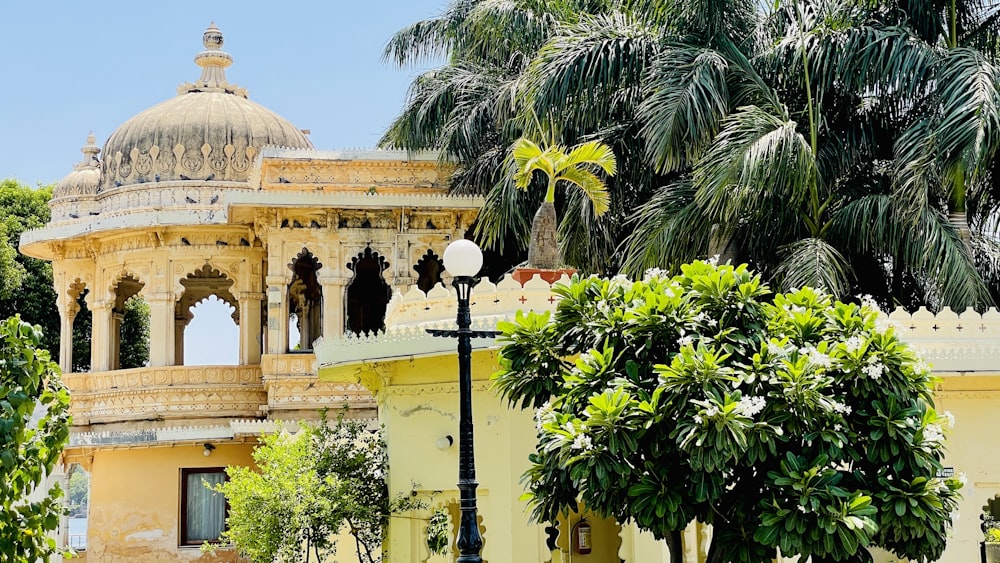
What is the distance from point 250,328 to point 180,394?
1902 mm

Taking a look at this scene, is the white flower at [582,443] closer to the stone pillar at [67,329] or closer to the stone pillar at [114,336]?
the stone pillar at [114,336]

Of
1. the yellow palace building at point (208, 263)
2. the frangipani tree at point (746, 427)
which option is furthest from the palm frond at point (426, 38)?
the frangipani tree at point (746, 427)

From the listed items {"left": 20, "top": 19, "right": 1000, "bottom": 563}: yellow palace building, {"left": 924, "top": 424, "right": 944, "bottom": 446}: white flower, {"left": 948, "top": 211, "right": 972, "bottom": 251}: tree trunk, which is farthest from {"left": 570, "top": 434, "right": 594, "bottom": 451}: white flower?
{"left": 20, "top": 19, "right": 1000, "bottom": 563}: yellow palace building

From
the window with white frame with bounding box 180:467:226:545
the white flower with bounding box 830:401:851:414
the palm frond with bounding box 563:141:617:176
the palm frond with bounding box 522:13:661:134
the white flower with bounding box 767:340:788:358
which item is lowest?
the window with white frame with bounding box 180:467:226:545

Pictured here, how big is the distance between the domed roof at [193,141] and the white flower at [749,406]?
19.5 m

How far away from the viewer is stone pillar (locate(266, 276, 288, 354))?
86.1 feet

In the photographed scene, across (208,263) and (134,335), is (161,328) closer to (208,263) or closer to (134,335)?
(208,263)

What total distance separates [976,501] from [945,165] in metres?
4.96

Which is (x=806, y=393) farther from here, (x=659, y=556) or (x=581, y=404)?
(x=659, y=556)

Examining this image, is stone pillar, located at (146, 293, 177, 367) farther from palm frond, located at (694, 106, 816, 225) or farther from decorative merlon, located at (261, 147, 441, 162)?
palm frond, located at (694, 106, 816, 225)

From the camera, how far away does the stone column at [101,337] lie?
94.3 ft

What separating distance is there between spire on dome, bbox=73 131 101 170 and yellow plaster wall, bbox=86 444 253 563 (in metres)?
6.76

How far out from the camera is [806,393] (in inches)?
444

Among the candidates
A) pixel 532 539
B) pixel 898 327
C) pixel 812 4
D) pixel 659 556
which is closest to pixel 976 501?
pixel 898 327
